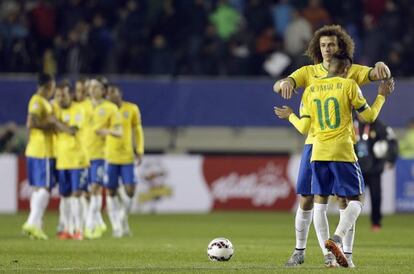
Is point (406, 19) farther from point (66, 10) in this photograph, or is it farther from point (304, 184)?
point (304, 184)

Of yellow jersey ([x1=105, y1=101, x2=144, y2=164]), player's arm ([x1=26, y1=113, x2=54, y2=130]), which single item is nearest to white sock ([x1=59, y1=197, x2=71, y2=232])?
yellow jersey ([x1=105, y1=101, x2=144, y2=164])

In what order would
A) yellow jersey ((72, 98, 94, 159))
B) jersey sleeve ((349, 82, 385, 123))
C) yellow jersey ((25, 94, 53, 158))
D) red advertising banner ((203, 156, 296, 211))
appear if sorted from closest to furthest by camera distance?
1. jersey sleeve ((349, 82, 385, 123))
2. yellow jersey ((25, 94, 53, 158))
3. yellow jersey ((72, 98, 94, 159))
4. red advertising banner ((203, 156, 296, 211))

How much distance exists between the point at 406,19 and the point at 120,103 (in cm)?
1131

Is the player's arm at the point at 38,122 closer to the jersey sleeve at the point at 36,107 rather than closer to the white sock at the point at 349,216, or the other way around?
the jersey sleeve at the point at 36,107

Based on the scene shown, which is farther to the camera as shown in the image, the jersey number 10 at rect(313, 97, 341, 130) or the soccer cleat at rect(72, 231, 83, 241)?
the soccer cleat at rect(72, 231, 83, 241)

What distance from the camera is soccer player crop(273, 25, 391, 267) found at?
43.7ft

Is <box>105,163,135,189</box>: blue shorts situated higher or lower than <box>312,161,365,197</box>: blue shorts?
lower

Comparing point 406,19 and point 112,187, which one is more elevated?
point 406,19

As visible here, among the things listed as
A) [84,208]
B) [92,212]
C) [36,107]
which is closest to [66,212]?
[84,208]

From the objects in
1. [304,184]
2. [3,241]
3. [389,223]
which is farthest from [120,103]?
[304,184]

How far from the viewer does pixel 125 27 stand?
3039cm

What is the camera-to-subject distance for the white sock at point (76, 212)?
20.7 m

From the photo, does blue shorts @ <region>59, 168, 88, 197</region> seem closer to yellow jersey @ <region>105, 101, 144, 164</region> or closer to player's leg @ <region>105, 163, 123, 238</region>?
player's leg @ <region>105, 163, 123, 238</region>

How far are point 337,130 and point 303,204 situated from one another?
3.24 ft
